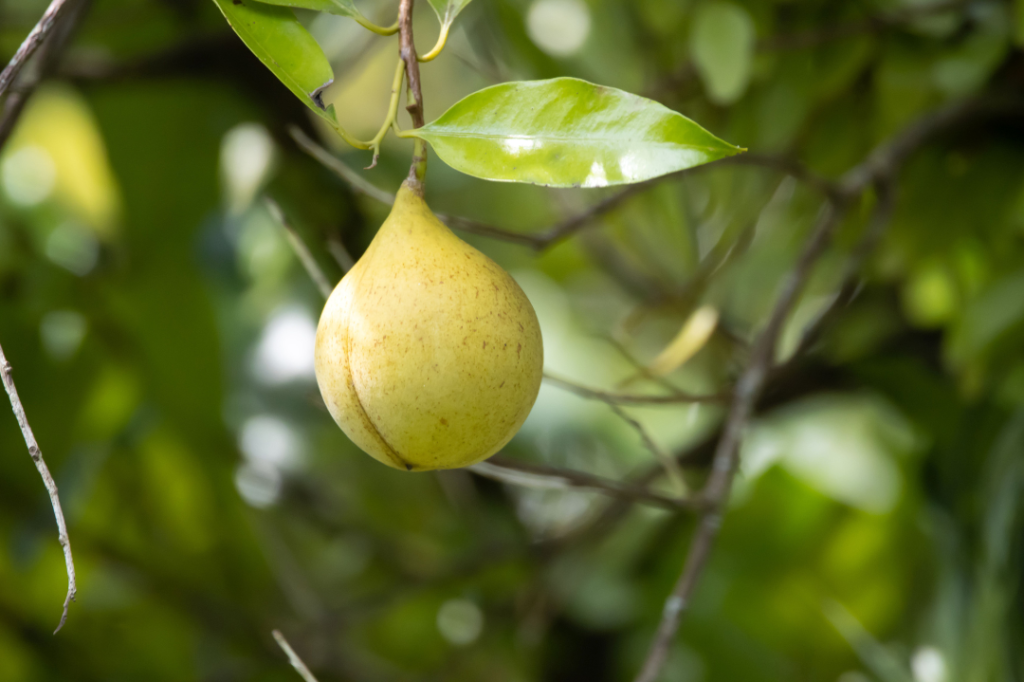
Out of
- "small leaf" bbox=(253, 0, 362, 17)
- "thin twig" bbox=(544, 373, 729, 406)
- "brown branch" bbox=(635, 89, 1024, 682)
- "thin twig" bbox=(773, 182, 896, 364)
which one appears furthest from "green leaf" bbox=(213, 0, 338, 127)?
"thin twig" bbox=(773, 182, 896, 364)

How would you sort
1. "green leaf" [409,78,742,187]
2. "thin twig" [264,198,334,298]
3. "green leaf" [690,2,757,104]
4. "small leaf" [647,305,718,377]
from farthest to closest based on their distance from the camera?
1. "small leaf" [647,305,718,377]
2. "green leaf" [690,2,757,104]
3. "thin twig" [264,198,334,298]
4. "green leaf" [409,78,742,187]

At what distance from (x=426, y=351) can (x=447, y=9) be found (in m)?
0.11

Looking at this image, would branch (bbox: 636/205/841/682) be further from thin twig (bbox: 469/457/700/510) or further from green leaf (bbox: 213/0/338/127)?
green leaf (bbox: 213/0/338/127)

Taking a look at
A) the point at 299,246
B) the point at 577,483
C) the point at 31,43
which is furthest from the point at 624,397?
the point at 31,43

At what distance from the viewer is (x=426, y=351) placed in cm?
24

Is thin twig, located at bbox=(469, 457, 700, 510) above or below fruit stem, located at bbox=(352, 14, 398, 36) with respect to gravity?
below

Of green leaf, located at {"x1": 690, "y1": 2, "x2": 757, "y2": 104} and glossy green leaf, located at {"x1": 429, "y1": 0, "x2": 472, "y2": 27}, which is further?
green leaf, located at {"x1": 690, "y1": 2, "x2": 757, "y2": 104}

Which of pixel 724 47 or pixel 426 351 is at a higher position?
pixel 724 47

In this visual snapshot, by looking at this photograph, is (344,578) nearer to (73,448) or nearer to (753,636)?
(73,448)

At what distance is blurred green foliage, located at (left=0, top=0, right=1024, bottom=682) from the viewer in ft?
2.03

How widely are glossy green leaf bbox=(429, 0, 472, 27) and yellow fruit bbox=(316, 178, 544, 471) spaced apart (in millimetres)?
64

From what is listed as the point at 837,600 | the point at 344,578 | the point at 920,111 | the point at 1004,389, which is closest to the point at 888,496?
the point at 837,600

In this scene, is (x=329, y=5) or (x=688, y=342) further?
(x=688, y=342)

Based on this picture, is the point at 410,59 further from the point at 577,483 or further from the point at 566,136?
the point at 577,483
